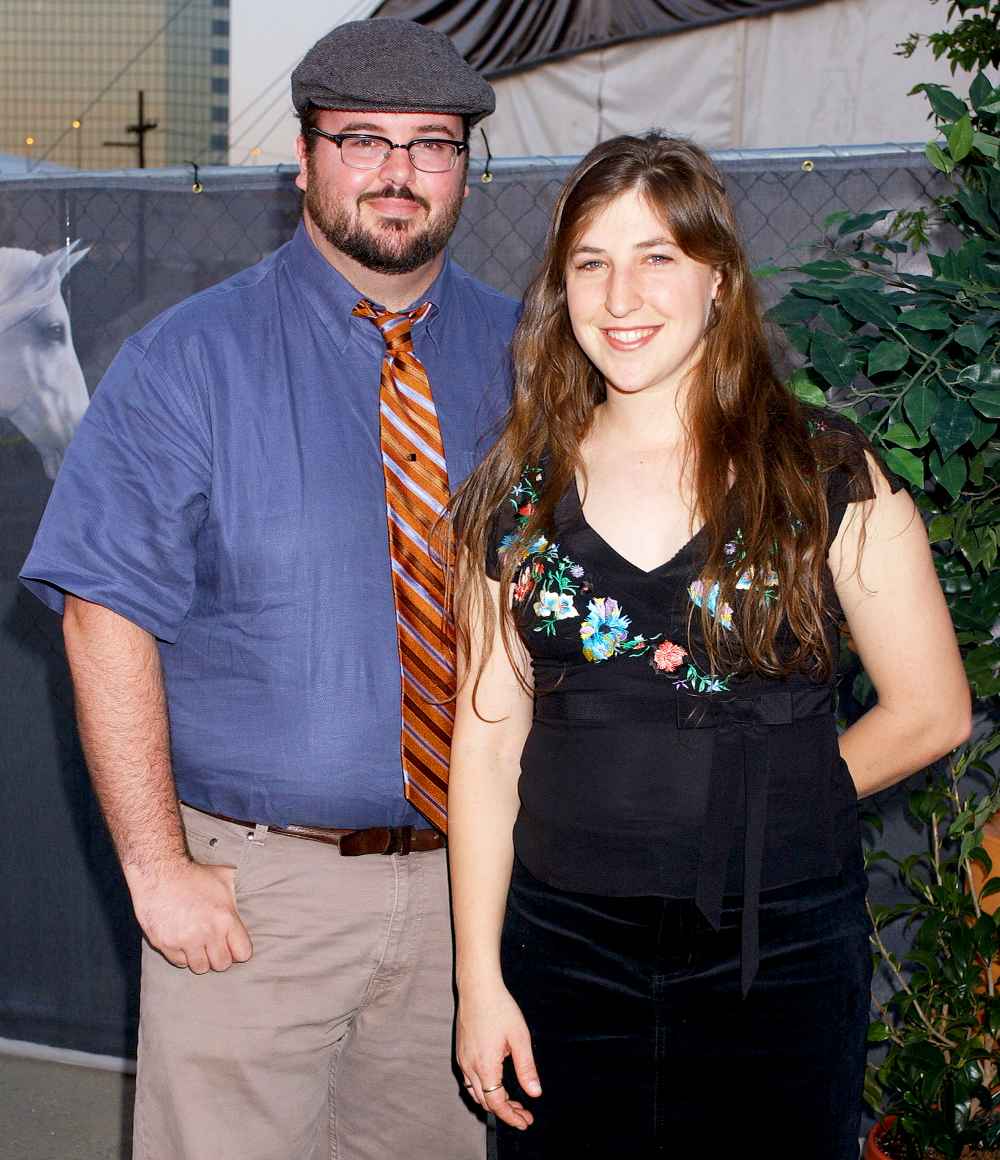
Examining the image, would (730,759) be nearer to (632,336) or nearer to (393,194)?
(632,336)

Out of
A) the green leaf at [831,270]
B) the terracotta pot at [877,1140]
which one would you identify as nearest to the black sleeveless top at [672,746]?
the green leaf at [831,270]

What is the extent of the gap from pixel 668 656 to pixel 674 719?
0.08 meters

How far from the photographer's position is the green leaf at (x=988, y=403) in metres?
1.89

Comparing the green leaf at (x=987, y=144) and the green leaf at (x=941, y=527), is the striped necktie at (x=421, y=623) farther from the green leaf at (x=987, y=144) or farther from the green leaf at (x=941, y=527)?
the green leaf at (x=987, y=144)

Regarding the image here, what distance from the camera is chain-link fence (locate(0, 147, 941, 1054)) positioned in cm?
330

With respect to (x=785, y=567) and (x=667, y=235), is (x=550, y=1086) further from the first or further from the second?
(x=667, y=235)

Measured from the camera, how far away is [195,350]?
2.00 m

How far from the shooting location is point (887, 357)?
6.47 ft

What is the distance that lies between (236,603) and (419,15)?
17.4 ft

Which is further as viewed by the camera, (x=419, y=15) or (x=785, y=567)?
(x=419, y=15)

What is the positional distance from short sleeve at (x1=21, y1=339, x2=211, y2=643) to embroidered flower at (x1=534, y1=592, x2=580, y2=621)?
0.57 meters

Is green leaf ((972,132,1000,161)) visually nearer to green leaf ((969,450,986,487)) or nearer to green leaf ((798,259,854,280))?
green leaf ((798,259,854,280))

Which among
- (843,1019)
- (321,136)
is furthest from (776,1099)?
(321,136)

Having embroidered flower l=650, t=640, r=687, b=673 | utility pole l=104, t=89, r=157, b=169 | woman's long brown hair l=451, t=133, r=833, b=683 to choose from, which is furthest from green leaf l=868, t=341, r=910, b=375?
utility pole l=104, t=89, r=157, b=169
